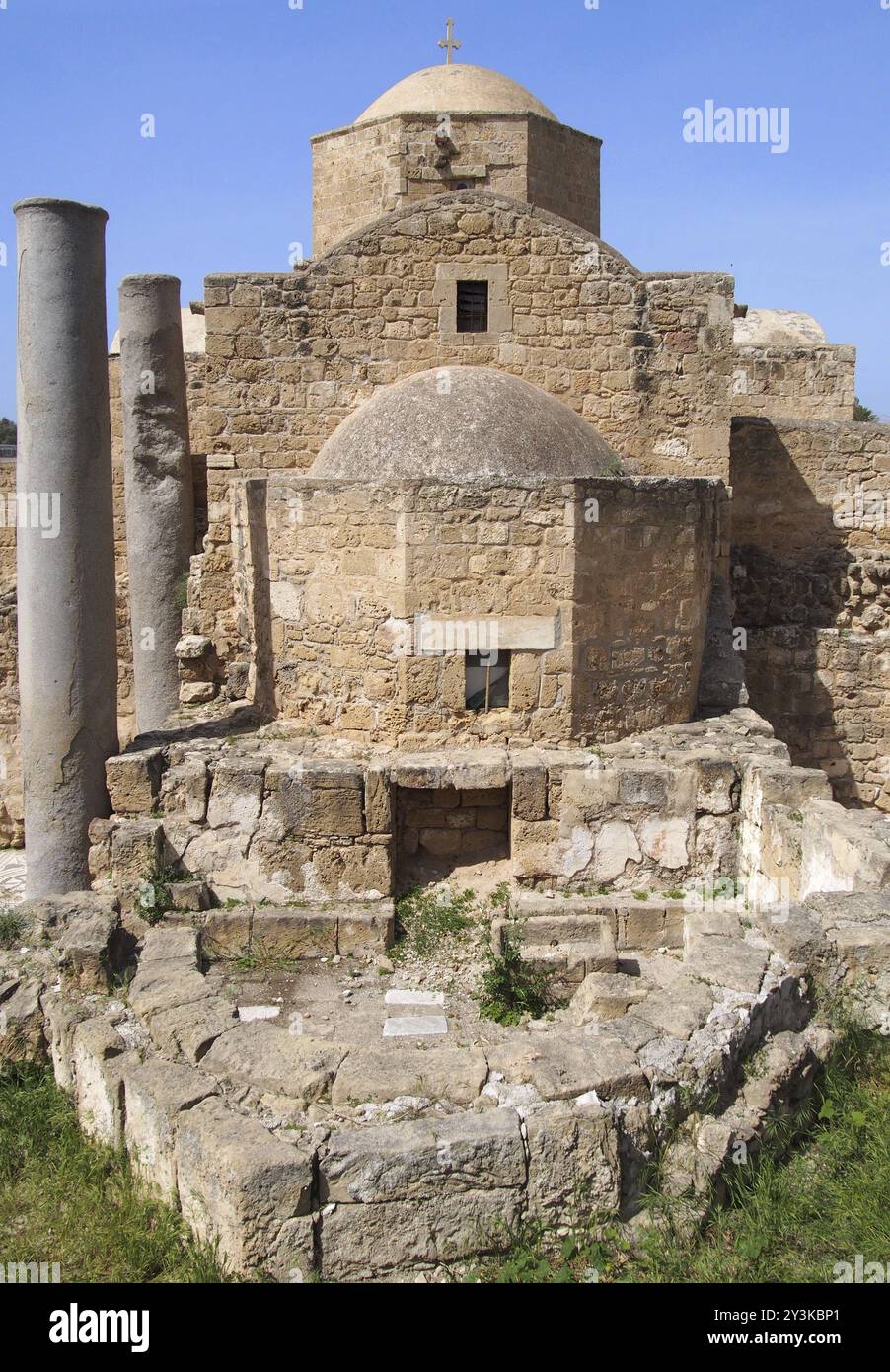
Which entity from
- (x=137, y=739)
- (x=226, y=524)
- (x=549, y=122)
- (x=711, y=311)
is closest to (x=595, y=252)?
(x=711, y=311)

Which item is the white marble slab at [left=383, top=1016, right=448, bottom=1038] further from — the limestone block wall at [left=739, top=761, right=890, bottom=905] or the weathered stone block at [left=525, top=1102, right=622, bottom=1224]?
the limestone block wall at [left=739, top=761, right=890, bottom=905]

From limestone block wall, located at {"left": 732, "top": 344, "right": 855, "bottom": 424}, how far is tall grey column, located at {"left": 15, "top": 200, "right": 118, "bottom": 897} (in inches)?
347

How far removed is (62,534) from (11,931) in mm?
2977

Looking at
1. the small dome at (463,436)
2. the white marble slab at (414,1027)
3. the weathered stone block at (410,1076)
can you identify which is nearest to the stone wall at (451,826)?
the white marble slab at (414,1027)

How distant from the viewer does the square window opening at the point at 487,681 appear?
7602 mm

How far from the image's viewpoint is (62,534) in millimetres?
7887

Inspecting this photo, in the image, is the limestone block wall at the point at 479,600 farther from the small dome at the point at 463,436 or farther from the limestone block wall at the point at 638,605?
the small dome at the point at 463,436

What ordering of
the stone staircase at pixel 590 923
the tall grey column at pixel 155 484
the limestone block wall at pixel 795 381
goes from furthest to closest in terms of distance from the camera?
the limestone block wall at pixel 795 381 < the tall grey column at pixel 155 484 < the stone staircase at pixel 590 923

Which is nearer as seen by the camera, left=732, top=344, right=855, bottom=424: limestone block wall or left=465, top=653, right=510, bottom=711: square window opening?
left=465, top=653, right=510, bottom=711: square window opening

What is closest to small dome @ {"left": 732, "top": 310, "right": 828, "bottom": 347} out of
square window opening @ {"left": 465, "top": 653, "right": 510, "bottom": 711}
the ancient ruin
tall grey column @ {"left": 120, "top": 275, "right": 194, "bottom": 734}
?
the ancient ruin

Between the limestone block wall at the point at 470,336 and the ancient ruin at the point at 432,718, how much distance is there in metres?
0.03

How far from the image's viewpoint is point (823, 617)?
461 inches

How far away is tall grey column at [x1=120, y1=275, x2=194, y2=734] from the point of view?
434 inches

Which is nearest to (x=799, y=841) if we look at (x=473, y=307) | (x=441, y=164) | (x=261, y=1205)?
(x=261, y=1205)
